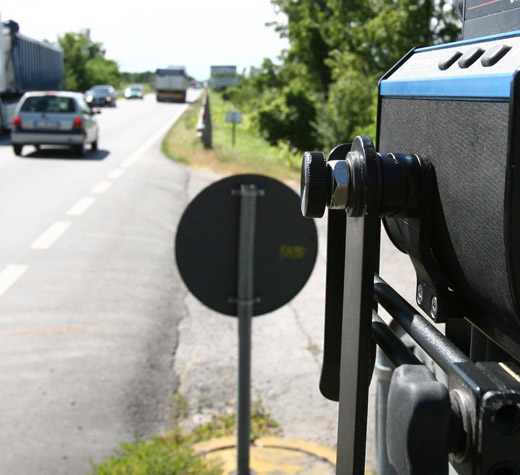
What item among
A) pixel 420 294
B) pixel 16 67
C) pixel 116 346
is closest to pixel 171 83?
pixel 16 67

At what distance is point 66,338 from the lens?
615 centimetres

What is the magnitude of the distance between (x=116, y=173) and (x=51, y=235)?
704 cm

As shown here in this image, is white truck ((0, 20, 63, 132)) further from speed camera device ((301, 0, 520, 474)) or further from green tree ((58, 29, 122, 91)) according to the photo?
speed camera device ((301, 0, 520, 474))

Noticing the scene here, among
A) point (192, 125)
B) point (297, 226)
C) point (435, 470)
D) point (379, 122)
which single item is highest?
point (379, 122)

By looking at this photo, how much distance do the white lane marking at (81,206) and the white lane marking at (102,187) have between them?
0.85 metres

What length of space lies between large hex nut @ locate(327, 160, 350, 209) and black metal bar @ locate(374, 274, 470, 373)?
16 cm

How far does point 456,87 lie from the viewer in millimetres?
915

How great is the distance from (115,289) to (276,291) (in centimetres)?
387

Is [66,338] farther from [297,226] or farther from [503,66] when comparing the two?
[503,66]

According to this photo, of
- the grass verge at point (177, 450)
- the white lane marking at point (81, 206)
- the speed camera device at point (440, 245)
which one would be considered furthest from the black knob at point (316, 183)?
the white lane marking at point (81, 206)

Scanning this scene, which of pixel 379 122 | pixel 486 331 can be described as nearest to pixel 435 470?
pixel 486 331

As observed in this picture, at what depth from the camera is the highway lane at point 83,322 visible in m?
4.58

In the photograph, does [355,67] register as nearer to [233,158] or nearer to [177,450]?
[233,158]

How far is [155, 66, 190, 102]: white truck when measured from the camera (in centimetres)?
6906
